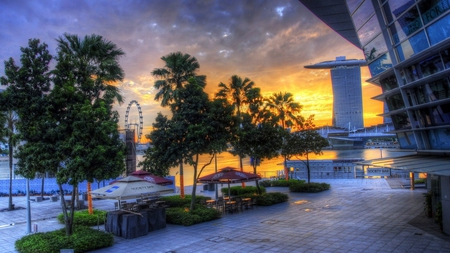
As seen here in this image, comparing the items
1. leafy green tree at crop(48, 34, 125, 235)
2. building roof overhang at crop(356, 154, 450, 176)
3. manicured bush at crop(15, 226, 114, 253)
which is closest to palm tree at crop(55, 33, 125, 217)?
leafy green tree at crop(48, 34, 125, 235)

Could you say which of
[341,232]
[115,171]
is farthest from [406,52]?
[115,171]

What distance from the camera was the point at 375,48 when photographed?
18.8 m

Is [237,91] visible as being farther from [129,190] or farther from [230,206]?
[129,190]

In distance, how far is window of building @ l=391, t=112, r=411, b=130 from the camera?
1881cm

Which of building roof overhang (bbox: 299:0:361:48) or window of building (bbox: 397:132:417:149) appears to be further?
building roof overhang (bbox: 299:0:361:48)

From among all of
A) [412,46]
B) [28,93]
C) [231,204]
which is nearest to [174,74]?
[231,204]

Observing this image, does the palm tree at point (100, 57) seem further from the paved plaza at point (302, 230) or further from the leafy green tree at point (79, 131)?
the paved plaza at point (302, 230)

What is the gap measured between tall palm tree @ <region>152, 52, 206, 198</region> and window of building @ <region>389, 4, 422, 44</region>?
13.0 m

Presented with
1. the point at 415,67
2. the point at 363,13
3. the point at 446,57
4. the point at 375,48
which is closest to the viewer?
the point at 446,57

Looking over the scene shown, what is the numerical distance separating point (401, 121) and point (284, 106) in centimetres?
1515

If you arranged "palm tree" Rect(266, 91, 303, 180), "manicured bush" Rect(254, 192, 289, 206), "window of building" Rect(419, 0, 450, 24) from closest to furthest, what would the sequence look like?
"window of building" Rect(419, 0, 450, 24) → "manicured bush" Rect(254, 192, 289, 206) → "palm tree" Rect(266, 91, 303, 180)

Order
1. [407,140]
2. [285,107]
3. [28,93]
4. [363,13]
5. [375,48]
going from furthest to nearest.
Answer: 1. [285,107]
2. [407,140]
3. [375,48]
4. [363,13]
5. [28,93]

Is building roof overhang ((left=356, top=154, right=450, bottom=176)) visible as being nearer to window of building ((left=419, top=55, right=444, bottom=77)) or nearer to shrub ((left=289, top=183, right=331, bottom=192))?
window of building ((left=419, top=55, right=444, bottom=77))

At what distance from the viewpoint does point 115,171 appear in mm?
12359
